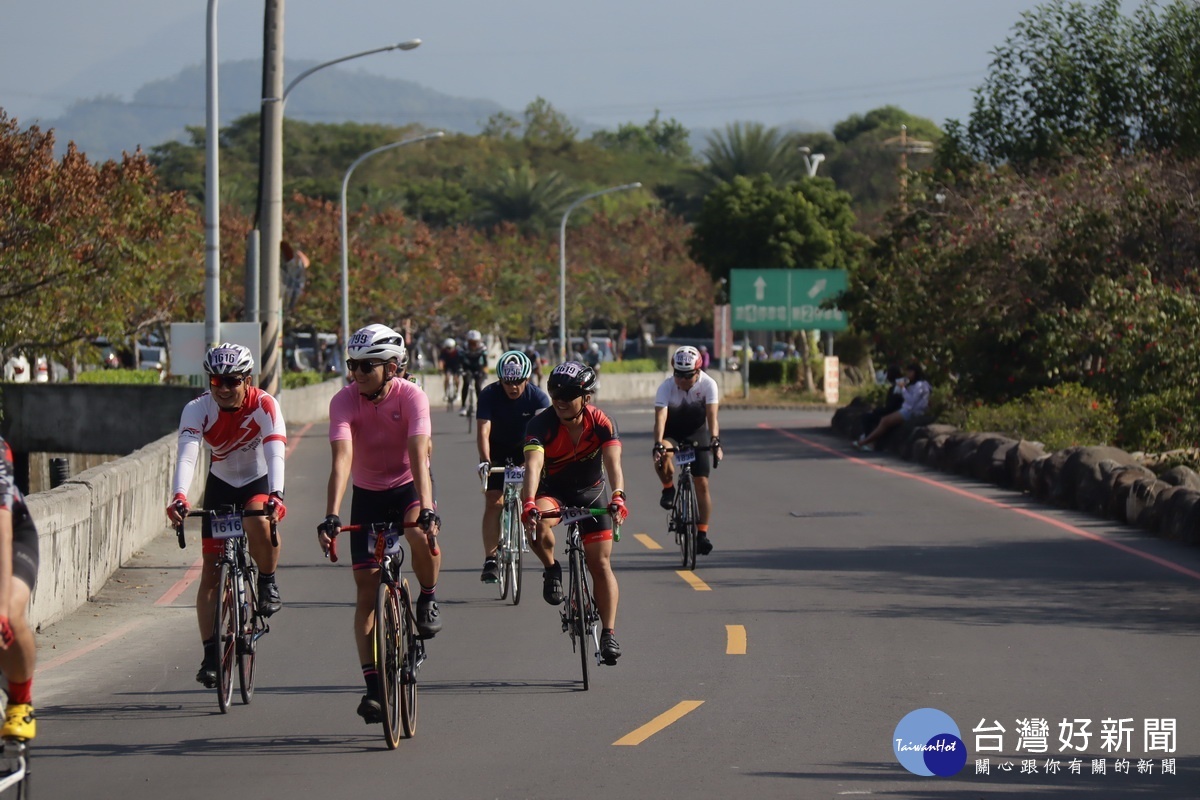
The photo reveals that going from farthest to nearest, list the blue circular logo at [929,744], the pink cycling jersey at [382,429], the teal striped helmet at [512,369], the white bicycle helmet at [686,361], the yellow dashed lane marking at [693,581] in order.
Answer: the white bicycle helmet at [686,361]
the yellow dashed lane marking at [693,581]
the teal striped helmet at [512,369]
the pink cycling jersey at [382,429]
the blue circular logo at [929,744]

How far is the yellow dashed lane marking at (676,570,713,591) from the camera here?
13789 mm

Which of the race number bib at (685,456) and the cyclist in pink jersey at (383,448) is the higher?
the cyclist in pink jersey at (383,448)

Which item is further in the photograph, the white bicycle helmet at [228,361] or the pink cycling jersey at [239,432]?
the pink cycling jersey at [239,432]

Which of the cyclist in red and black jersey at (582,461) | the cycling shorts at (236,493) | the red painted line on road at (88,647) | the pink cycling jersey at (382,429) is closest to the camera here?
the pink cycling jersey at (382,429)

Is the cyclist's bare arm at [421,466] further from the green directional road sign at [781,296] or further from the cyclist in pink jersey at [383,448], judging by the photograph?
the green directional road sign at [781,296]

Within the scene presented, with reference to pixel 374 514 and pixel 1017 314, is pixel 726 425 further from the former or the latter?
pixel 374 514

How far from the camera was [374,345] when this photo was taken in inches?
338

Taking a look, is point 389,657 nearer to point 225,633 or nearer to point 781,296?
point 225,633

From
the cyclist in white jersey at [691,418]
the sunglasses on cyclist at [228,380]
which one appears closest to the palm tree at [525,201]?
the cyclist in white jersey at [691,418]

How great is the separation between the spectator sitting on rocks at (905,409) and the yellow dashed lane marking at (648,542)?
14.1 meters

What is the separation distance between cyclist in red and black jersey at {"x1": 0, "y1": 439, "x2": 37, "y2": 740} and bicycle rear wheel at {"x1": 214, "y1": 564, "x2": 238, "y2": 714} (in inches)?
104

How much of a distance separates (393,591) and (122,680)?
2.69m

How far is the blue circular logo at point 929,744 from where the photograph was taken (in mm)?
7785

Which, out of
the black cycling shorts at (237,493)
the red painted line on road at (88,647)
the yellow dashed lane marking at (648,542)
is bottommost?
the red painted line on road at (88,647)
